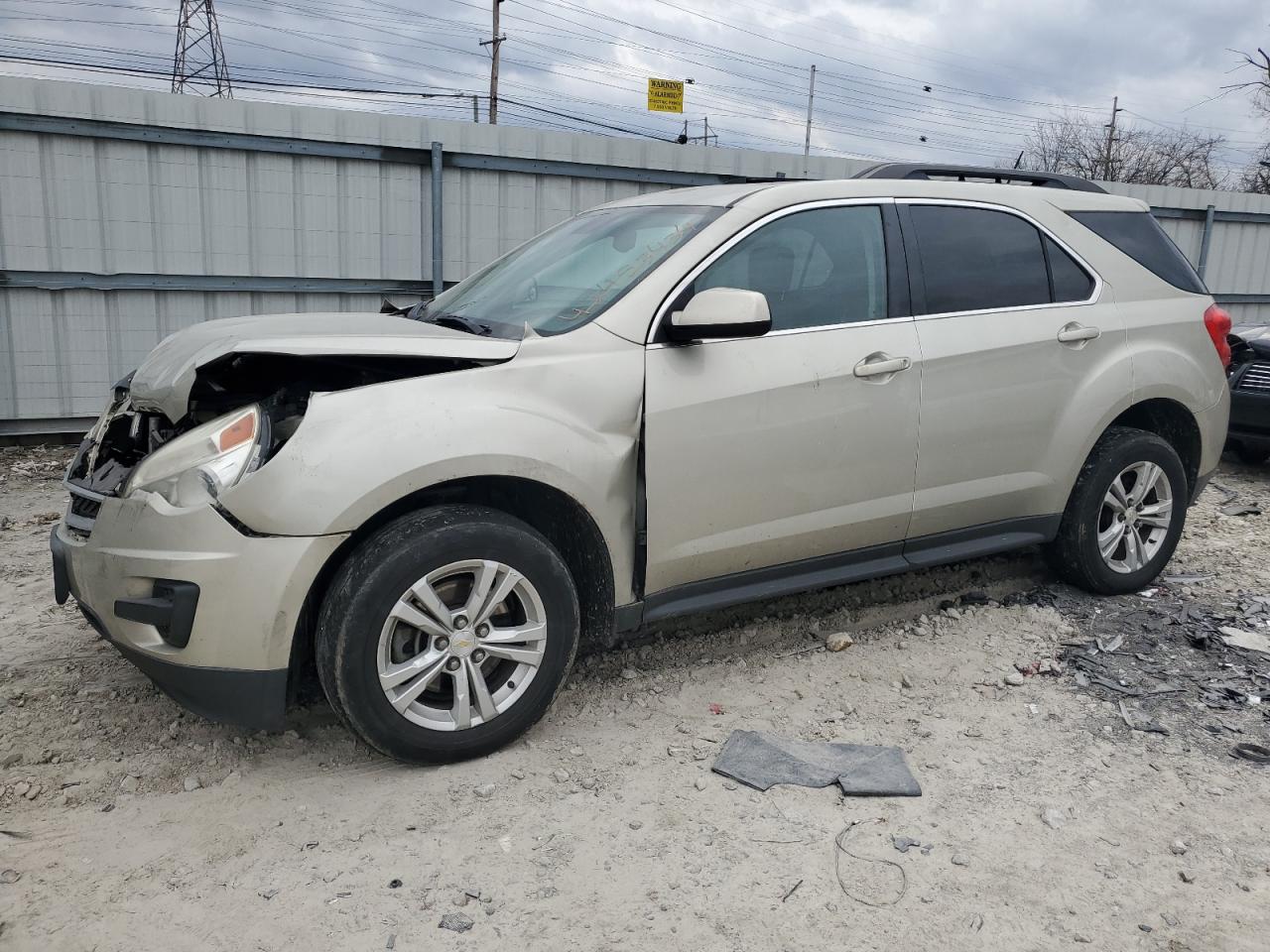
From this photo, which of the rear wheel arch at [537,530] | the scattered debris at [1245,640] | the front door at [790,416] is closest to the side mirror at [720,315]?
the front door at [790,416]

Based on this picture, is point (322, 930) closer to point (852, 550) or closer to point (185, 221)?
point (852, 550)

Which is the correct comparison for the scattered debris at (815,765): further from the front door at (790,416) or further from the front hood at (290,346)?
the front hood at (290,346)

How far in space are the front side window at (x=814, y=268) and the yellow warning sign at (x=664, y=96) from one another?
36.2 ft

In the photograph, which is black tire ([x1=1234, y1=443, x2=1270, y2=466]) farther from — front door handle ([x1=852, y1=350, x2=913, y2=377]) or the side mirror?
the side mirror

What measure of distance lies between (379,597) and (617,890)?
3.44 feet

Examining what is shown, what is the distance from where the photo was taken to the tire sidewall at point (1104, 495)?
14.8 ft

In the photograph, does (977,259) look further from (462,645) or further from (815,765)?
(462,645)

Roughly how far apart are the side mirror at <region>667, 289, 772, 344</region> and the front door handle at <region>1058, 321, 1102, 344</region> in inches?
64.3

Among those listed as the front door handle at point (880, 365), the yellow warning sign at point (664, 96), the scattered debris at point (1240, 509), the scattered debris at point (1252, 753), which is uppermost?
the yellow warning sign at point (664, 96)

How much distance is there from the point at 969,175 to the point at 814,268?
1195mm

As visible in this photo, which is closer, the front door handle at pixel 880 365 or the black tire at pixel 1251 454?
the front door handle at pixel 880 365

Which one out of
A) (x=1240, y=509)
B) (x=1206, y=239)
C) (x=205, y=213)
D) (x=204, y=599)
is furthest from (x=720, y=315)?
(x=1206, y=239)

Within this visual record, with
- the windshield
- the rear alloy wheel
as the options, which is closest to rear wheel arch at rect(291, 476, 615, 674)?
the windshield

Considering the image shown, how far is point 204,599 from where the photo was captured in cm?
282
